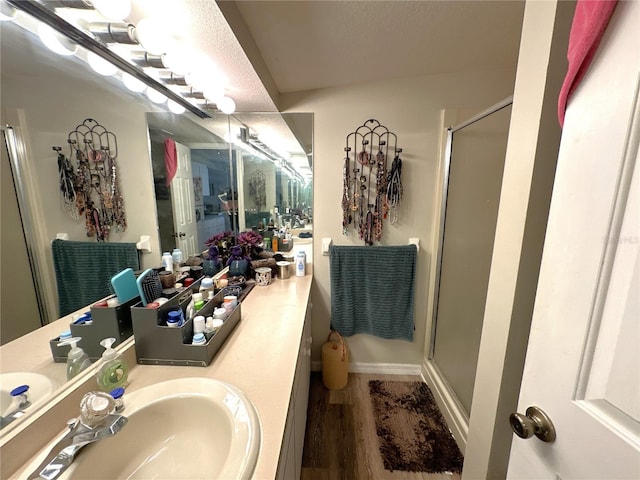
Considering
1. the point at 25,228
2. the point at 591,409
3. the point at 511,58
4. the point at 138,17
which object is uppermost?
the point at 511,58

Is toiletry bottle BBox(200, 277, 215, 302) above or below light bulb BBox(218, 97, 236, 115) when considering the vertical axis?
below

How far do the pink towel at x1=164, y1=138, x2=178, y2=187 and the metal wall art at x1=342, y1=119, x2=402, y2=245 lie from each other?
1.04 meters

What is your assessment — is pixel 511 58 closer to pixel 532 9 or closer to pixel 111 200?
pixel 532 9

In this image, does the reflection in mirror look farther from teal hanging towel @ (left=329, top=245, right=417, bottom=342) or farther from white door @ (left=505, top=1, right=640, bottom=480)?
white door @ (left=505, top=1, right=640, bottom=480)

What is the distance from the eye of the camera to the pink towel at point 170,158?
1114mm

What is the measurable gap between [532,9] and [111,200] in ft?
4.63

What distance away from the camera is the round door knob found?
51 centimetres

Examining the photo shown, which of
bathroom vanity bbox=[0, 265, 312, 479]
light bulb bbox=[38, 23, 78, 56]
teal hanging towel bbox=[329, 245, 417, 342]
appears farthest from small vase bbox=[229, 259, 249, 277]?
light bulb bbox=[38, 23, 78, 56]

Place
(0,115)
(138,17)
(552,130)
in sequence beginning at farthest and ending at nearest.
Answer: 1. (138,17)
2. (552,130)
3. (0,115)

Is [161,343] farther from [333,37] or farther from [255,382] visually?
[333,37]

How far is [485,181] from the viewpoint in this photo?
4.61 feet

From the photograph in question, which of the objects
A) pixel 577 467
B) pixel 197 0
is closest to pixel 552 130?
pixel 577 467

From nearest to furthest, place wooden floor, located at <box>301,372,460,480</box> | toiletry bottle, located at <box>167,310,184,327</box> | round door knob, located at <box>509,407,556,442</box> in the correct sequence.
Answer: round door knob, located at <box>509,407,556,442</box> < toiletry bottle, located at <box>167,310,184,327</box> < wooden floor, located at <box>301,372,460,480</box>

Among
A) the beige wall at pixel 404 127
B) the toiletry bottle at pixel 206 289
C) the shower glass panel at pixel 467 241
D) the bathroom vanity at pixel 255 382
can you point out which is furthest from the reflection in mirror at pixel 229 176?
the shower glass panel at pixel 467 241
